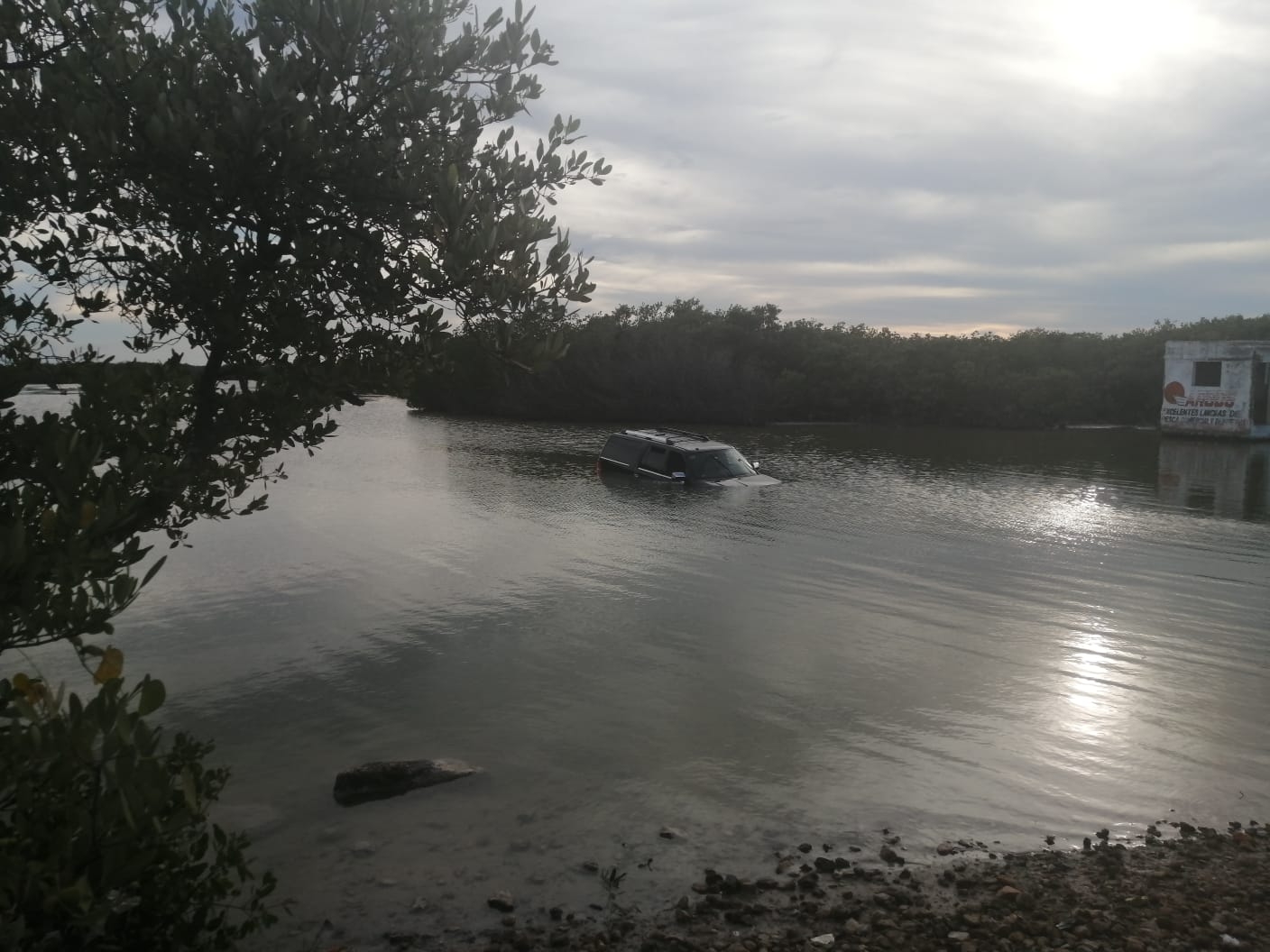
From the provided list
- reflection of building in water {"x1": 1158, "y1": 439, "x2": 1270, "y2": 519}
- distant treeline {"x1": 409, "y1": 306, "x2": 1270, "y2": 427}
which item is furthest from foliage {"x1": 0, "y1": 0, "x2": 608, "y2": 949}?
distant treeline {"x1": 409, "y1": 306, "x2": 1270, "y2": 427}

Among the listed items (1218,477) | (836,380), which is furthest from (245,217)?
(836,380)

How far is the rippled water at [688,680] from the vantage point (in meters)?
7.99

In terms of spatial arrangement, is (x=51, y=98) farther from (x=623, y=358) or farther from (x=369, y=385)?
(x=623, y=358)

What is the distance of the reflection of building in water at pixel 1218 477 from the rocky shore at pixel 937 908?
25.9 metres

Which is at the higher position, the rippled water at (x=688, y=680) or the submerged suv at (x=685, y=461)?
the submerged suv at (x=685, y=461)

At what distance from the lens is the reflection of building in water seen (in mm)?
31500

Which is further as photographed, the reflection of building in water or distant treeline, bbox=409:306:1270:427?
distant treeline, bbox=409:306:1270:427

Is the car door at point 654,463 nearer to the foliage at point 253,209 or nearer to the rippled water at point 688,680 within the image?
the rippled water at point 688,680

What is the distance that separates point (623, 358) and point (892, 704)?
71422 millimetres

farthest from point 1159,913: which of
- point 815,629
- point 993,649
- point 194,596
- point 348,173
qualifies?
point 194,596

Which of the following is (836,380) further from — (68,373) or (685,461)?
(68,373)

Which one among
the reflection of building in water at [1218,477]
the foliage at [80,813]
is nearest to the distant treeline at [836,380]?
the reflection of building in water at [1218,477]

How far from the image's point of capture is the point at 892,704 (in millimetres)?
11430

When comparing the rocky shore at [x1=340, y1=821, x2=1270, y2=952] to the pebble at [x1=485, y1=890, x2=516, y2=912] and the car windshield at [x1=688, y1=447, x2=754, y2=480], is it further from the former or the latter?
the car windshield at [x1=688, y1=447, x2=754, y2=480]
